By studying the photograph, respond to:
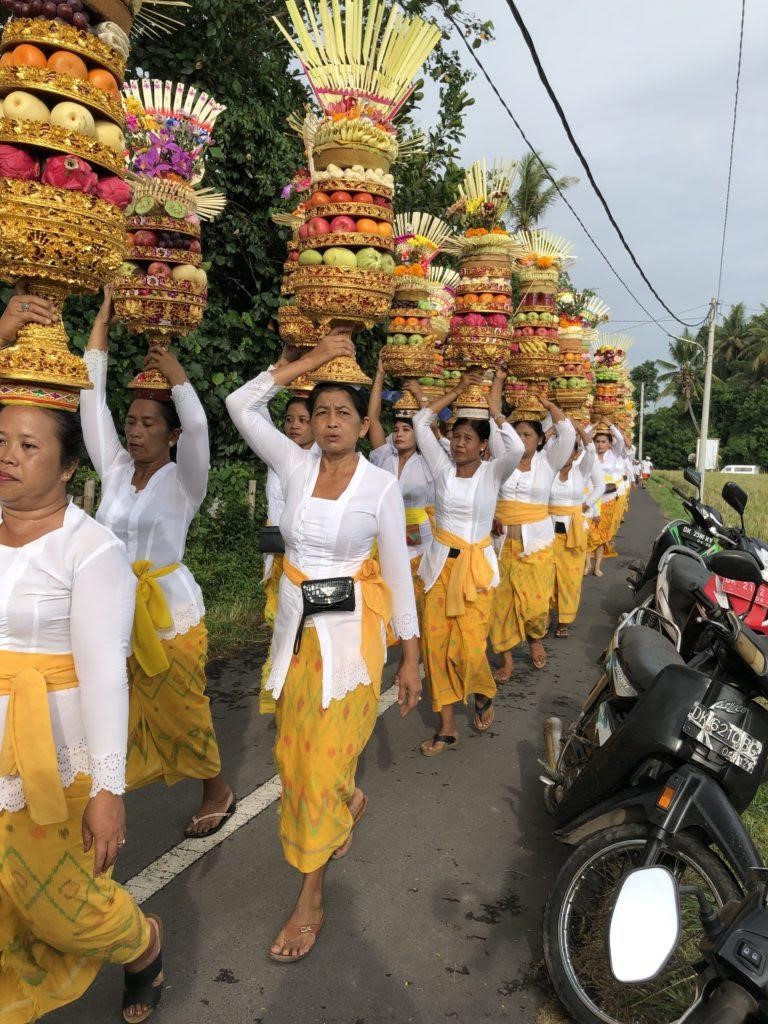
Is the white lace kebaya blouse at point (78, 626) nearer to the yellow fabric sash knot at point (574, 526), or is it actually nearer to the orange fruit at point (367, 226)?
the orange fruit at point (367, 226)

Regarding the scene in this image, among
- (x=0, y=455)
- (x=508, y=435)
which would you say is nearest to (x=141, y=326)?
(x=0, y=455)

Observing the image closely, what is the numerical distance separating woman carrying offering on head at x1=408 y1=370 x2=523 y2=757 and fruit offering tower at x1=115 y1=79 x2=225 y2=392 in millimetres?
1860

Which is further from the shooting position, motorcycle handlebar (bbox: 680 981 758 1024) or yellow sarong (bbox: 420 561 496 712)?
yellow sarong (bbox: 420 561 496 712)

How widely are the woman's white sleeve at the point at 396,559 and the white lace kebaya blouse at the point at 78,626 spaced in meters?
1.21

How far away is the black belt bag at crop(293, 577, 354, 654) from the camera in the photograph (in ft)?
9.31

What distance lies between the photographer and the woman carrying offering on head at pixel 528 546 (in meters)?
5.91

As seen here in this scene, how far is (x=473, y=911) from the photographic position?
115 inches

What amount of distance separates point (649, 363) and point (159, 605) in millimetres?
68149

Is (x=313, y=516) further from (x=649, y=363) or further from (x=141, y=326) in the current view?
(x=649, y=363)

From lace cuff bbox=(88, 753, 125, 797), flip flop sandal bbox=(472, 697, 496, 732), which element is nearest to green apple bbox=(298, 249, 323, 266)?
lace cuff bbox=(88, 753, 125, 797)

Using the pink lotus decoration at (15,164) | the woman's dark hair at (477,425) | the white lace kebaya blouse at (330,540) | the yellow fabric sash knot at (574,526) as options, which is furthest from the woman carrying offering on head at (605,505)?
the pink lotus decoration at (15,164)

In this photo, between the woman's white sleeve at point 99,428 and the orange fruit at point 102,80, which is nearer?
the orange fruit at point 102,80

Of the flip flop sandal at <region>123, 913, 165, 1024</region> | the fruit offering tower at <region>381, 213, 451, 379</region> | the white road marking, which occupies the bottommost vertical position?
the white road marking

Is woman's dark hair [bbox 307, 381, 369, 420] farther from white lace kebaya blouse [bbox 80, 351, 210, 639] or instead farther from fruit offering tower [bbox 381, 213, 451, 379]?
fruit offering tower [bbox 381, 213, 451, 379]
